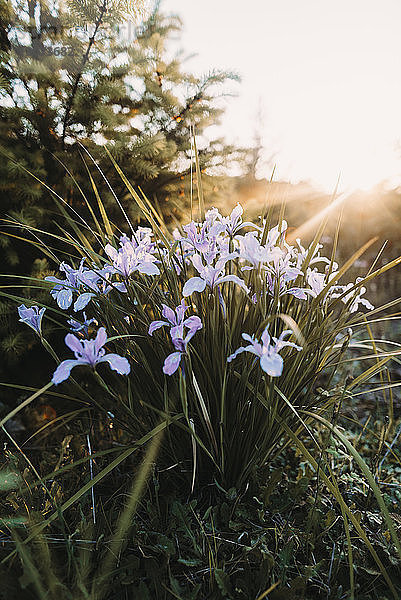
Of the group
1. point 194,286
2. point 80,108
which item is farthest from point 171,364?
point 80,108

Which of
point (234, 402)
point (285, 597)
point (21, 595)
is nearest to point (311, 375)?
point (234, 402)

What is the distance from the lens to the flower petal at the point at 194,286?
88cm

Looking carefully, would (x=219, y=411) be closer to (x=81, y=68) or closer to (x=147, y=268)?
(x=147, y=268)

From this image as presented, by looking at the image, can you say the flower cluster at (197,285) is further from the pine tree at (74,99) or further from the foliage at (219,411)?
the pine tree at (74,99)

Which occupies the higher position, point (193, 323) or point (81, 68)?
point (81, 68)

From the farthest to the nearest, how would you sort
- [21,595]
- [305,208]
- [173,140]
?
[305,208] < [173,140] < [21,595]

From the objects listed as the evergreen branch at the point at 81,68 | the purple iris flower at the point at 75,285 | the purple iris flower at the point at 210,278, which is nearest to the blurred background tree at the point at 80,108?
the evergreen branch at the point at 81,68

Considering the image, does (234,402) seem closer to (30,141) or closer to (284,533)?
(284,533)

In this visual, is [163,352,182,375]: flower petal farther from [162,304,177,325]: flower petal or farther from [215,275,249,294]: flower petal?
[215,275,249,294]: flower petal

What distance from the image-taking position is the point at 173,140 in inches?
87.3

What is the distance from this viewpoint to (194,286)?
0.89m

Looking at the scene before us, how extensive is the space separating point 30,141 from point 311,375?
1.83 meters

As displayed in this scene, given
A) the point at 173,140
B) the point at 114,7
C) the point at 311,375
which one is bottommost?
the point at 311,375

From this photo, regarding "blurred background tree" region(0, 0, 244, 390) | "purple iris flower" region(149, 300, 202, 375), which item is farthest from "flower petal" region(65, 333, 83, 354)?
"blurred background tree" region(0, 0, 244, 390)
